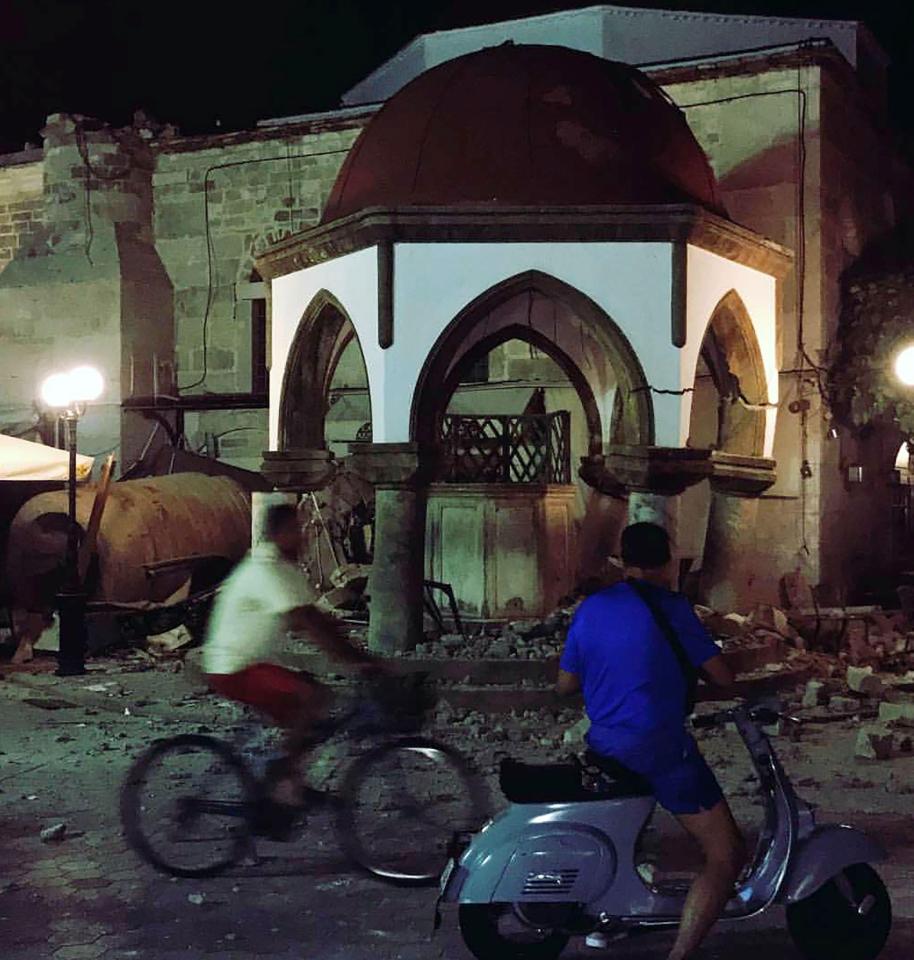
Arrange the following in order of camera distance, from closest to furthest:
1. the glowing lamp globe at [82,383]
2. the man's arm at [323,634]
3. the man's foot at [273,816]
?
the man's foot at [273,816]
the man's arm at [323,634]
the glowing lamp globe at [82,383]

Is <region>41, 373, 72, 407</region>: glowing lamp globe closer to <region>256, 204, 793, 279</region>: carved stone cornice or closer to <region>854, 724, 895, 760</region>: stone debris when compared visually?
<region>256, 204, 793, 279</region>: carved stone cornice

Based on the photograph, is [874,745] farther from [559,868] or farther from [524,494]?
[524,494]

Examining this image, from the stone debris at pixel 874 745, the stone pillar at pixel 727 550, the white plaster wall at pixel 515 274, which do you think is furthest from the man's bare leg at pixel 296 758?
the stone pillar at pixel 727 550

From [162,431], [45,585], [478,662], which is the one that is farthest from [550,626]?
[162,431]

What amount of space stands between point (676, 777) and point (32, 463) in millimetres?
11451

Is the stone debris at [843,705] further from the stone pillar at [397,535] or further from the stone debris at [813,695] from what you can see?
the stone pillar at [397,535]

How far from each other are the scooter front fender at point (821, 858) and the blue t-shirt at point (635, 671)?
2.16 feet

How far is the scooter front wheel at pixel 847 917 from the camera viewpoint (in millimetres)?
4648

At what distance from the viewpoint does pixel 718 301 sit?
1150 centimetres

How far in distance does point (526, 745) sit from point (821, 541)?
23.6 feet

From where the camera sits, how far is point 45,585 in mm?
15477

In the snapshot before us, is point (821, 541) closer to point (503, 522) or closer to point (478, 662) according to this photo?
point (503, 522)

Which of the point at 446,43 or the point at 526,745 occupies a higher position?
the point at 446,43

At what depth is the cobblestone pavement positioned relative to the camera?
197 inches
